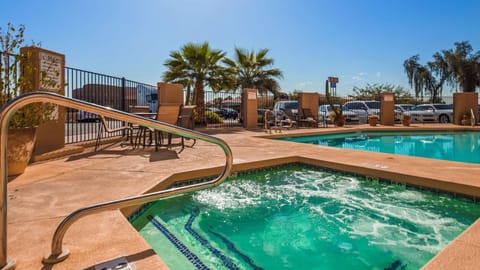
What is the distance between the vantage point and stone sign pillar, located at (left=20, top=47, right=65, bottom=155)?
489 centimetres

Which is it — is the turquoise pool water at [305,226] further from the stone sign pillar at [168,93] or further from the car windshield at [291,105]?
the car windshield at [291,105]

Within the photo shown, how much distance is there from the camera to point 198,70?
43.3 feet

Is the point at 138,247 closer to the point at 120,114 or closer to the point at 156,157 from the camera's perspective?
the point at 120,114

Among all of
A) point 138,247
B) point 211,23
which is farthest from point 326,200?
point 211,23

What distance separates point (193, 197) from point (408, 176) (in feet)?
9.53

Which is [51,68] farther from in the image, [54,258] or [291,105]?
[291,105]

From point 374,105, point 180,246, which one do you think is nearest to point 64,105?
point 180,246

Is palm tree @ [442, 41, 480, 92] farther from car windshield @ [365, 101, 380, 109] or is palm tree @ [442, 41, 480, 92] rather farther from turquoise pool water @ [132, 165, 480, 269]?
turquoise pool water @ [132, 165, 480, 269]

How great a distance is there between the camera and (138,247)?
5.74 feet

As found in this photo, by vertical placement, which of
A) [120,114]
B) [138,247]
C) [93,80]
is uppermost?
[93,80]

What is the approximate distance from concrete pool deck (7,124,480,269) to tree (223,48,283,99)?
538 inches

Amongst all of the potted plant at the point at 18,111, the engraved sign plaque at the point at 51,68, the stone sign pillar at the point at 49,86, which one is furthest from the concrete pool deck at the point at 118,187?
the engraved sign plaque at the point at 51,68

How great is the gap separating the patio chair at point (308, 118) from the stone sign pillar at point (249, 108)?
2.42 meters

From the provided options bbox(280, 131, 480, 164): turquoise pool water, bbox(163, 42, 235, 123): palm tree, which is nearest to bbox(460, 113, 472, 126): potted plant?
bbox(280, 131, 480, 164): turquoise pool water
